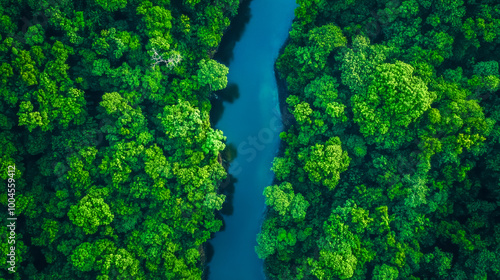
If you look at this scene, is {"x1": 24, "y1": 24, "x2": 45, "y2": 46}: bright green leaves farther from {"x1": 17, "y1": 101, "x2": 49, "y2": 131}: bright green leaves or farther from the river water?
the river water

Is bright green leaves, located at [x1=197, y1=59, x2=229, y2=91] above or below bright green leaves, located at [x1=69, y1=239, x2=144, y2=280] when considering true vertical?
above

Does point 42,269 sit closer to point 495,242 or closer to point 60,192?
point 60,192

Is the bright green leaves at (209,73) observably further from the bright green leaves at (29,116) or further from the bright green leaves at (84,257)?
the bright green leaves at (84,257)

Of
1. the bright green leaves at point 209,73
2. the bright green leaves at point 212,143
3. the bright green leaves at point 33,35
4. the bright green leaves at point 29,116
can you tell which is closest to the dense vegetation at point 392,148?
the bright green leaves at point 212,143

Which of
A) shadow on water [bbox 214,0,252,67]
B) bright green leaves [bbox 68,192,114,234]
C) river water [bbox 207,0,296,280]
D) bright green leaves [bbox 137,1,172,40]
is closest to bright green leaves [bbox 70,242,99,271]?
bright green leaves [bbox 68,192,114,234]

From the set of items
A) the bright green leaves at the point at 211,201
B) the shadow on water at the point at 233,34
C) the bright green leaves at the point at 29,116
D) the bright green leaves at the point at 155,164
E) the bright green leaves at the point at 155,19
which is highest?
the shadow on water at the point at 233,34

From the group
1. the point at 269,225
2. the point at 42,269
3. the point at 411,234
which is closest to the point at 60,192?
the point at 42,269

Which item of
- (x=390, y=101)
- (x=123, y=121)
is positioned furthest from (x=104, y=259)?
(x=390, y=101)
